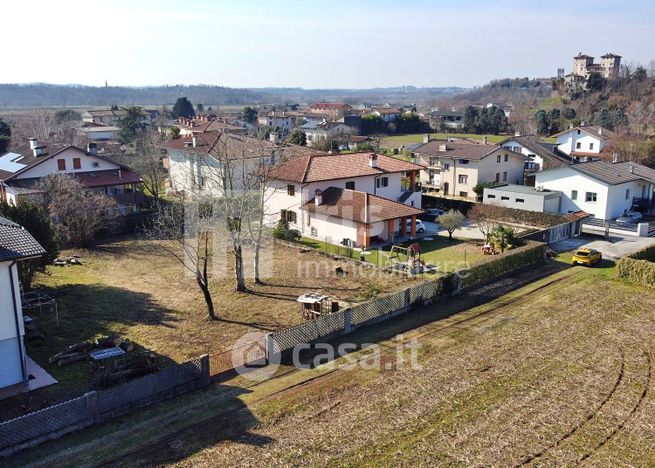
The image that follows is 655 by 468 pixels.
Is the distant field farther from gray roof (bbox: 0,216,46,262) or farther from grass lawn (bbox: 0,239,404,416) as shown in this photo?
gray roof (bbox: 0,216,46,262)

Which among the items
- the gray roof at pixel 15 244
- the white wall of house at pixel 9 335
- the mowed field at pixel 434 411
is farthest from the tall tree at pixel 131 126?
the mowed field at pixel 434 411

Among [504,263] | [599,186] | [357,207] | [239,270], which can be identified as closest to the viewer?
[239,270]

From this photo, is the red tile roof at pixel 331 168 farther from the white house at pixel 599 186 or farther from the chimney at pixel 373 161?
the white house at pixel 599 186

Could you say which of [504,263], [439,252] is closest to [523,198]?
[439,252]

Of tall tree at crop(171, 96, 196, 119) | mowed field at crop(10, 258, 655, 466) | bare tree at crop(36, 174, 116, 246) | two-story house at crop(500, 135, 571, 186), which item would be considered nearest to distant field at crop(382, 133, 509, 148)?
two-story house at crop(500, 135, 571, 186)

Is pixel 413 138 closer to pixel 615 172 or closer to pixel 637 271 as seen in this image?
pixel 615 172

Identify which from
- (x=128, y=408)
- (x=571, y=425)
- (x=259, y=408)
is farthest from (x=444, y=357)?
(x=128, y=408)
